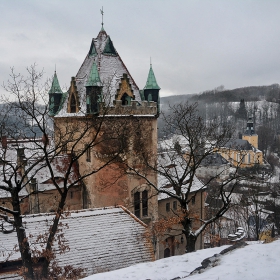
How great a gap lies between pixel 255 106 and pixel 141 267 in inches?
5633

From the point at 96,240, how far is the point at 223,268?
731cm

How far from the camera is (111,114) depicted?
1855 centimetres

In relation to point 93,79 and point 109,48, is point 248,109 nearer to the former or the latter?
point 109,48

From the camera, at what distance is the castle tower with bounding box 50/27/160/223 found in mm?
18562

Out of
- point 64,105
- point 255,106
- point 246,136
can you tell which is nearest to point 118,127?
point 64,105

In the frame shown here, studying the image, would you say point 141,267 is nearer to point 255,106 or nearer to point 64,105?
point 64,105

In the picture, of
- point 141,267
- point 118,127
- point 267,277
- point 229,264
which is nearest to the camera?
point 267,277

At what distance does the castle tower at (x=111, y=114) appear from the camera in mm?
18562

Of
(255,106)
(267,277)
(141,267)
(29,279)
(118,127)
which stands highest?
(255,106)

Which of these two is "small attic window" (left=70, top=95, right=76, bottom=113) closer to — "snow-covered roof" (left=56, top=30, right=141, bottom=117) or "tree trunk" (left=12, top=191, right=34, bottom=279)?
"snow-covered roof" (left=56, top=30, right=141, bottom=117)

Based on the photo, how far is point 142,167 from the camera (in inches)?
774

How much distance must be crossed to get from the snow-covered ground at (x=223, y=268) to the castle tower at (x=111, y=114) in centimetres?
965

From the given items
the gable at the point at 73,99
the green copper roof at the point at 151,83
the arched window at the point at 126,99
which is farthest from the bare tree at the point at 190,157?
the gable at the point at 73,99

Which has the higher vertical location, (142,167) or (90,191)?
(142,167)
